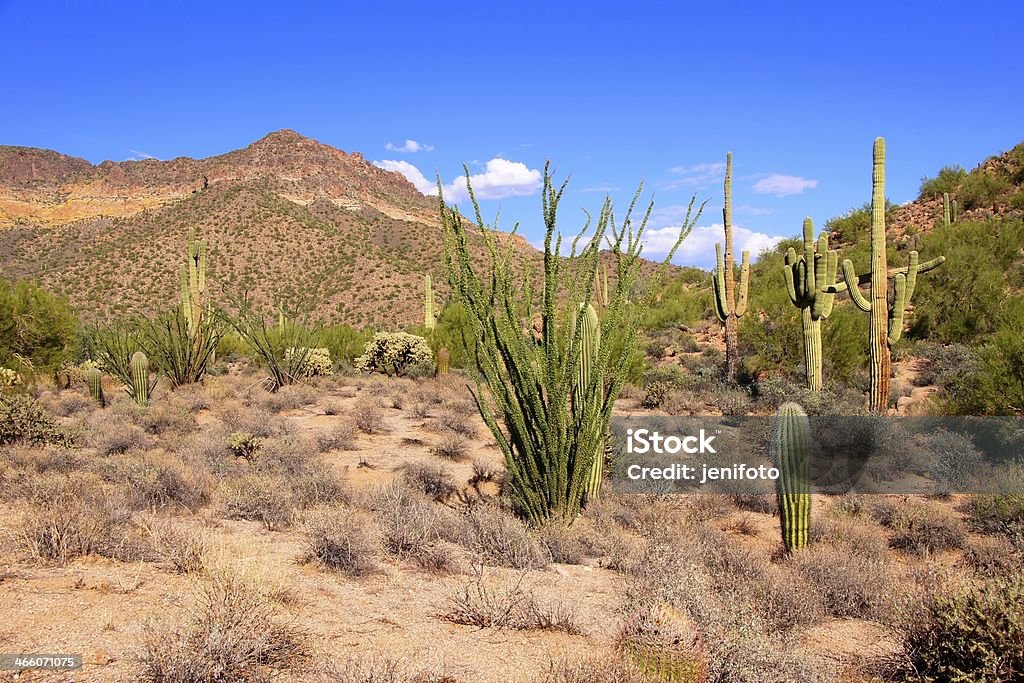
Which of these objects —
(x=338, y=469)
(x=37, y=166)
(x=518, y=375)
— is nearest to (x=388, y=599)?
(x=518, y=375)

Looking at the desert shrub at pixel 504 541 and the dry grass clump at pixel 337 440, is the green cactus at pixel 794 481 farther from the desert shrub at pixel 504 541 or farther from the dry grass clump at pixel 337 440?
the dry grass clump at pixel 337 440

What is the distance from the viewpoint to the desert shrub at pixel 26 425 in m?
8.58

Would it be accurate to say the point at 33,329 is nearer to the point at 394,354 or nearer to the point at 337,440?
the point at 394,354

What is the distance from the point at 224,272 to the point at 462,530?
44.5m

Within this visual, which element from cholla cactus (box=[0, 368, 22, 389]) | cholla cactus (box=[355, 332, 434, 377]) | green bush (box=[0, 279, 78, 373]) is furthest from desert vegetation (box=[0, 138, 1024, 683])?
cholla cactus (box=[355, 332, 434, 377])

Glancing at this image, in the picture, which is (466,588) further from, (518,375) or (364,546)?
(518,375)

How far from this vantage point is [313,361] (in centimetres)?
1845

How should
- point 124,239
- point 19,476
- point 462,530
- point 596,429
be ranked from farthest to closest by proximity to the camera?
point 124,239, point 19,476, point 596,429, point 462,530

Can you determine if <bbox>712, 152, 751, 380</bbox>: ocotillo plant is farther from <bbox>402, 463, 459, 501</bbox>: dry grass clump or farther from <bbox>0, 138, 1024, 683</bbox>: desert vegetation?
<bbox>402, 463, 459, 501</bbox>: dry grass clump

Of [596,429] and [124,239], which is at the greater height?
[124,239]

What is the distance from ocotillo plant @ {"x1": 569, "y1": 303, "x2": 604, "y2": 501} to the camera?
6148 millimetres

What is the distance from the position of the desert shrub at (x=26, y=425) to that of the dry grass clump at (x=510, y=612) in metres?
7.09

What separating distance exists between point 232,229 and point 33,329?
131 feet

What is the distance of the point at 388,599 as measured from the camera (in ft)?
15.0
